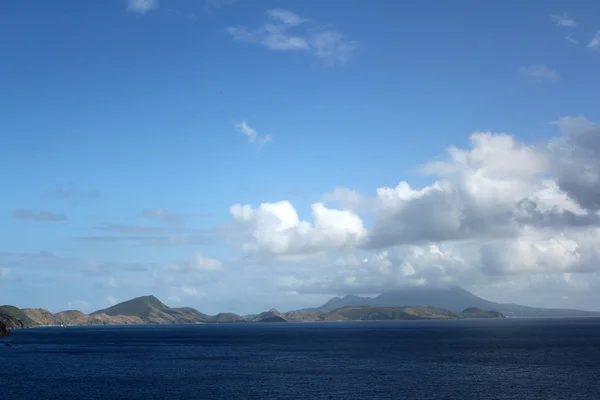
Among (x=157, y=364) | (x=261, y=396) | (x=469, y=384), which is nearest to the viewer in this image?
(x=261, y=396)

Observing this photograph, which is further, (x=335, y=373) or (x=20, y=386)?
(x=335, y=373)

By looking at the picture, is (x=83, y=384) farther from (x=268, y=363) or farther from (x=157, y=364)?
(x=268, y=363)

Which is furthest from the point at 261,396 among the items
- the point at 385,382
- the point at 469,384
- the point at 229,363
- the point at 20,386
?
the point at 229,363

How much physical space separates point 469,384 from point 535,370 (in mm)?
35267

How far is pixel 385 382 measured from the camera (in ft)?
411

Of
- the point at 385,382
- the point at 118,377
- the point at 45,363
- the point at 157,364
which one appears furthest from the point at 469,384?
the point at 45,363

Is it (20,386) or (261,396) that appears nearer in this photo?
(261,396)

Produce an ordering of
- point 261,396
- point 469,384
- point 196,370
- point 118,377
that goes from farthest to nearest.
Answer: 1. point 196,370
2. point 118,377
3. point 469,384
4. point 261,396

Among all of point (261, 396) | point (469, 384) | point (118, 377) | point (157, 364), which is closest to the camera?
point (261, 396)

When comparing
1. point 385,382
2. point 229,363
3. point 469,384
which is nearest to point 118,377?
point 229,363

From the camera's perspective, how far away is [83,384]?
425 ft

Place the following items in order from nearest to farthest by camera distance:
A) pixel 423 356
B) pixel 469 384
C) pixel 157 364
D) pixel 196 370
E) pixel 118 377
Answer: pixel 469 384 → pixel 118 377 → pixel 196 370 → pixel 157 364 → pixel 423 356

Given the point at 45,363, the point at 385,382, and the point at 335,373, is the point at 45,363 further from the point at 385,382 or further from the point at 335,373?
the point at 385,382

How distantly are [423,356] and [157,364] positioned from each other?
289ft
